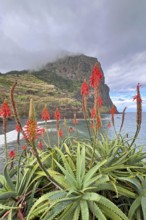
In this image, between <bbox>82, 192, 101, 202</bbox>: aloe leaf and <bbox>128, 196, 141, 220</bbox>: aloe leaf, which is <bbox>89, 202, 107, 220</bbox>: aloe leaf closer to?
<bbox>82, 192, 101, 202</bbox>: aloe leaf

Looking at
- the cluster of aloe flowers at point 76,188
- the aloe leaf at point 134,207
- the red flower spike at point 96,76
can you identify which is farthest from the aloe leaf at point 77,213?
the red flower spike at point 96,76

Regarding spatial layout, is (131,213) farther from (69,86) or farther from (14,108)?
(69,86)

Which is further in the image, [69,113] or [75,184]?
[69,113]

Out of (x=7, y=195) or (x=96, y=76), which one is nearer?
(x=96, y=76)

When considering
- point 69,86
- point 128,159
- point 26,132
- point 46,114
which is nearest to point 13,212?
point 26,132

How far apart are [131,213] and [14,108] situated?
1625mm

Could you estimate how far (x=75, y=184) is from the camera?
2.52 m

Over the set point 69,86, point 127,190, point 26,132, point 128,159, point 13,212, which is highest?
point 69,86

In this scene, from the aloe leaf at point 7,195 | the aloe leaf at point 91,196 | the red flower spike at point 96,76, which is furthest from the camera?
the aloe leaf at point 7,195

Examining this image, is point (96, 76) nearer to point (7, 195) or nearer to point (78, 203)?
point (78, 203)

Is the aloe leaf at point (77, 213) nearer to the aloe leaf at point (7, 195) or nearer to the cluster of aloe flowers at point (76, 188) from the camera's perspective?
the cluster of aloe flowers at point (76, 188)

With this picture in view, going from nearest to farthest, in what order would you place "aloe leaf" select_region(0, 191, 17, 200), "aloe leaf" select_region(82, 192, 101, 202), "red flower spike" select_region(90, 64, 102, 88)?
"aloe leaf" select_region(82, 192, 101, 202) → "red flower spike" select_region(90, 64, 102, 88) → "aloe leaf" select_region(0, 191, 17, 200)

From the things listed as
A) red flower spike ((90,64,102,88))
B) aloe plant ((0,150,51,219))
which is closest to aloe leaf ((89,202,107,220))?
aloe plant ((0,150,51,219))

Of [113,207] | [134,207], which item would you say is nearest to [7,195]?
[113,207]
